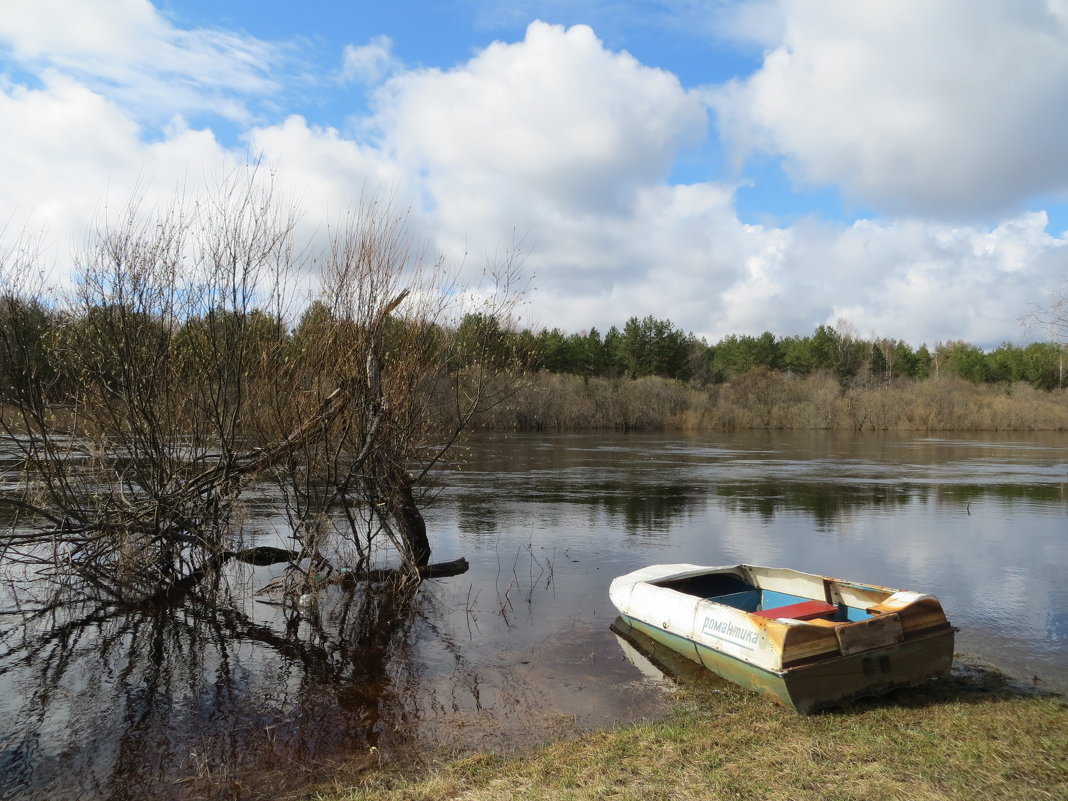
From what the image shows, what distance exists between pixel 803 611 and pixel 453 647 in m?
4.08

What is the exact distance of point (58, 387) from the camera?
38.3 ft

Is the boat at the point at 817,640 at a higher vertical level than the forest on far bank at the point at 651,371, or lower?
lower

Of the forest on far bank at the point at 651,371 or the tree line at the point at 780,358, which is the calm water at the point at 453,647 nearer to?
the forest on far bank at the point at 651,371

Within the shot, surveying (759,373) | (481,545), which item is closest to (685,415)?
(759,373)

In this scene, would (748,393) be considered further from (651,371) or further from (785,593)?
(785,593)

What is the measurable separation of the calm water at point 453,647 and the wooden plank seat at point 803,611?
1.43 metres

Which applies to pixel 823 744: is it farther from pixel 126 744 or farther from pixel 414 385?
pixel 414 385

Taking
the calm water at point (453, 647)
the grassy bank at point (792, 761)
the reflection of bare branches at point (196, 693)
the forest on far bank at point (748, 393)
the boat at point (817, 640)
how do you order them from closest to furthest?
the grassy bank at point (792, 761) < the reflection of bare branches at point (196, 693) < the calm water at point (453, 647) < the boat at point (817, 640) < the forest on far bank at point (748, 393)

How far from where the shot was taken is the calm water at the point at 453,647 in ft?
21.3

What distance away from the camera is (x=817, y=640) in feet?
22.5

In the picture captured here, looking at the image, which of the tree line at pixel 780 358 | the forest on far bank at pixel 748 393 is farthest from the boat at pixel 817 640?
the tree line at pixel 780 358

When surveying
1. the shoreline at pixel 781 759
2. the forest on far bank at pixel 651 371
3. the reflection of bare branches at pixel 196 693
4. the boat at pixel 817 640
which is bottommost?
the reflection of bare branches at pixel 196 693

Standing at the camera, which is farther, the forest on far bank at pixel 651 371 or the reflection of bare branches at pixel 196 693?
the forest on far bank at pixel 651 371

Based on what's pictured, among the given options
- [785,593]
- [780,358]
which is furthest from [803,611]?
[780,358]
